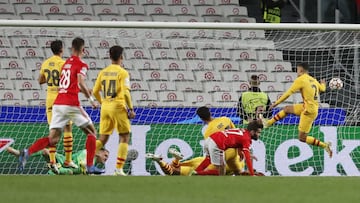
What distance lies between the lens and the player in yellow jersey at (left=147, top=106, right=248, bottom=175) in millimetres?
16625

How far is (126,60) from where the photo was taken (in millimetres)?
20344

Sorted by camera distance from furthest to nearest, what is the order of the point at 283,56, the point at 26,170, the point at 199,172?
the point at 283,56
the point at 26,170
the point at 199,172

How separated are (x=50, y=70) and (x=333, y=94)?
553cm

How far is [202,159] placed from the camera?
57.7 feet

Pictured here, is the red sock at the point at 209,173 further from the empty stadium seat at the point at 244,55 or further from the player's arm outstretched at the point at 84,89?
the empty stadium seat at the point at 244,55

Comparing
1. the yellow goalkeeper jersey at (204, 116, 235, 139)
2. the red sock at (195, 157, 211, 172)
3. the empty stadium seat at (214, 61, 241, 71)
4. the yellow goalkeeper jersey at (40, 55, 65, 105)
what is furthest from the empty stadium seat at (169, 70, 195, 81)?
the yellow goalkeeper jersey at (40, 55, 65, 105)

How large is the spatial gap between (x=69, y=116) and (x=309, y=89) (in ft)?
16.8

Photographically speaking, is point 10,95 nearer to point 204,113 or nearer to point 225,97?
point 225,97

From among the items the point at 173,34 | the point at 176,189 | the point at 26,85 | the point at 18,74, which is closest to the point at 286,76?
the point at 173,34

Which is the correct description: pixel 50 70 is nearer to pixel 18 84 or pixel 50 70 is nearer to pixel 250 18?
pixel 18 84

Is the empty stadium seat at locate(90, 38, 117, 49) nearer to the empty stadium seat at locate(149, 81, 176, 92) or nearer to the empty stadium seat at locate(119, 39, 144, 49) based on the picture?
the empty stadium seat at locate(119, 39, 144, 49)

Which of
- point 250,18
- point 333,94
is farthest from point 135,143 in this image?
point 250,18

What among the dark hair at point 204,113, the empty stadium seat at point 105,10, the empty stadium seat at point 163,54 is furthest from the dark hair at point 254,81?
the empty stadium seat at point 105,10

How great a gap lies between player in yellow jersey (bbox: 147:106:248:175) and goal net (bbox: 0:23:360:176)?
705 mm
